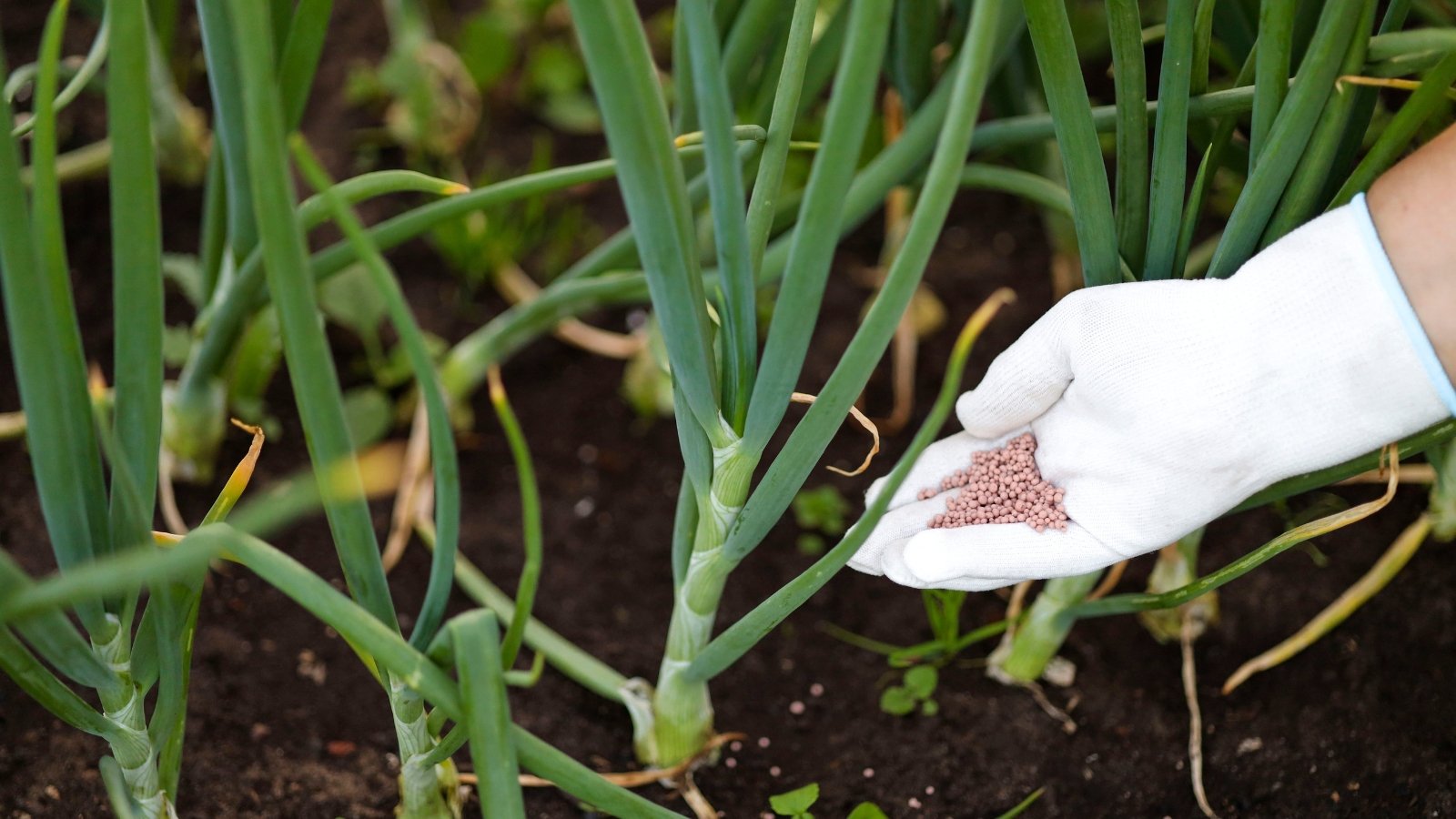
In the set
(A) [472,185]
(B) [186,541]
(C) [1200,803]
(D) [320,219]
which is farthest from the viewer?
(A) [472,185]

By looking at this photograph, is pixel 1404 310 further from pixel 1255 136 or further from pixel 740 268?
pixel 740 268

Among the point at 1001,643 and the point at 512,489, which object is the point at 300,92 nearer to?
the point at 512,489

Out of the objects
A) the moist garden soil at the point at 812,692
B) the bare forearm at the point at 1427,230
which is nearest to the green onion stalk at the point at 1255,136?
the bare forearm at the point at 1427,230

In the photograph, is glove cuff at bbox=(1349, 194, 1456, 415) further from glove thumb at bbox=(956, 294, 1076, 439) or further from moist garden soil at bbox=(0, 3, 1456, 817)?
moist garden soil at bbox=(0, 3, 1456, 817)

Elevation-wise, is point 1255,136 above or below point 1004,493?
above

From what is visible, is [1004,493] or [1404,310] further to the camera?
[1004,493]

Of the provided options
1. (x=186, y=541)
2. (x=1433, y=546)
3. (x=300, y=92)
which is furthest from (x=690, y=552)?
(x=1433, y=546)

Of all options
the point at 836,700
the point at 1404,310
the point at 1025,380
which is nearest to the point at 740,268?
the point at 1025,380
